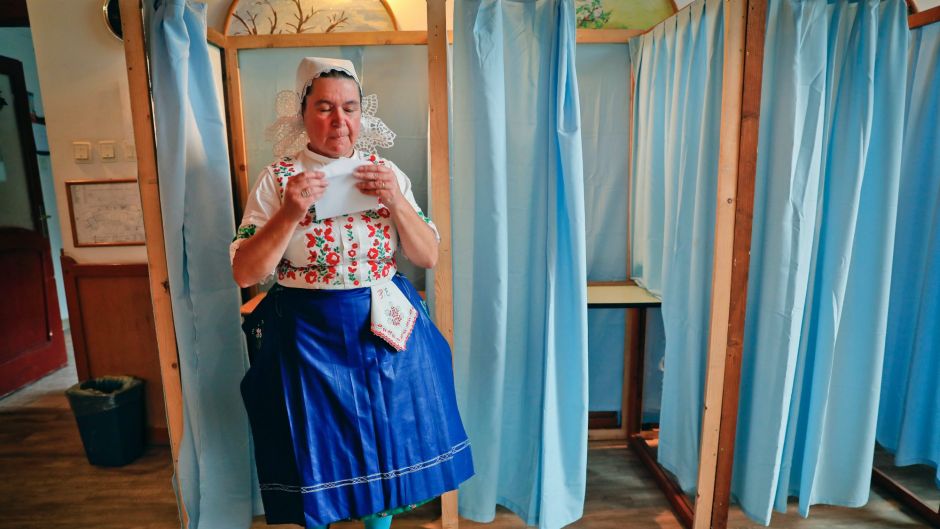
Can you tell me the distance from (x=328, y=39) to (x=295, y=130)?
0.88 meters

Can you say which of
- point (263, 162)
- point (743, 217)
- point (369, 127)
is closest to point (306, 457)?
point (369, 127)

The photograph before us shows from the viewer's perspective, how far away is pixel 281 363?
1447mm

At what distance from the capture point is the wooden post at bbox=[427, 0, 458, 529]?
172 cm

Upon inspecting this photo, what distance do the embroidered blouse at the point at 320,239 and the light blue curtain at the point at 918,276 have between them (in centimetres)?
211

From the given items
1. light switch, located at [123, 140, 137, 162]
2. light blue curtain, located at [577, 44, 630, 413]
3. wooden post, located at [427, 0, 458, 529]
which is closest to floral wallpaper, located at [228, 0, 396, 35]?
light switch, located at [123, 140, 137, 162]

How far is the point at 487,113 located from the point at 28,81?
4.43 meters

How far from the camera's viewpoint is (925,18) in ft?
6.68

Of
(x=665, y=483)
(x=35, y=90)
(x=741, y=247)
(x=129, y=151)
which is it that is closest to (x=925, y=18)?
(x=741, y=247)

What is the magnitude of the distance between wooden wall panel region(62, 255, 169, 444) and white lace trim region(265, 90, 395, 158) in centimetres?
157

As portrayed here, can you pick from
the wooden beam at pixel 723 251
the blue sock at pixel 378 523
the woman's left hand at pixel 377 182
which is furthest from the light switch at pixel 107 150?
the wooden beam at pixel 723 251

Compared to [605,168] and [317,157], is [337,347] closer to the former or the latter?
[317,157]

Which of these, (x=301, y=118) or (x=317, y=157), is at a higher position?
(x=301, y=118)

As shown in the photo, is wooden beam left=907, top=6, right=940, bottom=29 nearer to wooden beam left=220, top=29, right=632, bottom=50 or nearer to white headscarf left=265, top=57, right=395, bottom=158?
wooden beam left=220, top=29, right=632, bottom=50

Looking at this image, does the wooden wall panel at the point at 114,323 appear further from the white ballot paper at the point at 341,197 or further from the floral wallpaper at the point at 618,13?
the floral wallpaper at the point at 618,13
